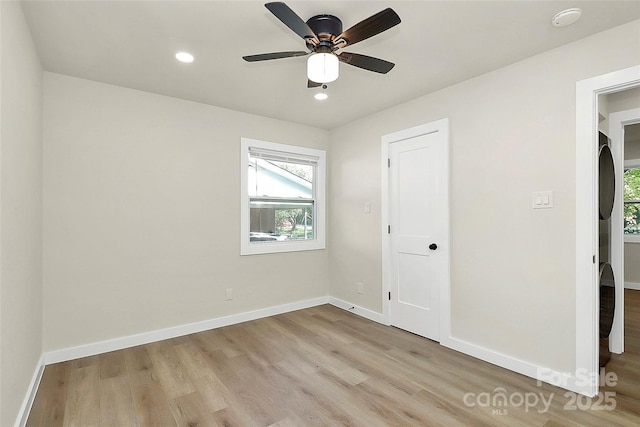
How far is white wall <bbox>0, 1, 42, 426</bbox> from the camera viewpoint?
1.59 m

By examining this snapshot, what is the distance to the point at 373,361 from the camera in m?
2.73

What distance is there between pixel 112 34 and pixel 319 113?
2.21m

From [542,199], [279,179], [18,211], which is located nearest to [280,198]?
[279,179]

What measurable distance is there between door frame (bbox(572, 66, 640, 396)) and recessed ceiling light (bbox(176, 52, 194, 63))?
9.62 feet

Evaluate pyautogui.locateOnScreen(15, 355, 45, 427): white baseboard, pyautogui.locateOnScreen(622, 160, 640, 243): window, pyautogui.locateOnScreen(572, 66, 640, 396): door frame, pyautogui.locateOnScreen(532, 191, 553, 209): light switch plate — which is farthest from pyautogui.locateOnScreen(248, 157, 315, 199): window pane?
pyautogui.locateOnScreen(622, 160, 640, 243): window

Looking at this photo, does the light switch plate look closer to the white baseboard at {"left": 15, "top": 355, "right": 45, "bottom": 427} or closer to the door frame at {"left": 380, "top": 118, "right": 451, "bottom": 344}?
the door frame at {"left": 380, "top": 118, "right": 451, "bottom": 344}

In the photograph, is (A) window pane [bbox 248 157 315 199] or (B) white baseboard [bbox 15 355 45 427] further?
(A) window pane [bbox 248 157 315 199]

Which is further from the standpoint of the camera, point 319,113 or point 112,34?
point 319,113

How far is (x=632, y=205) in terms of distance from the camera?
5.66 metres

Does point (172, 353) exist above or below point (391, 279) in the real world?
below

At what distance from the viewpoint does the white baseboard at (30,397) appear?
6.10 feet

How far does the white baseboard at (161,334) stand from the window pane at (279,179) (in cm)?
150

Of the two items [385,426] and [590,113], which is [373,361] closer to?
[385,426]

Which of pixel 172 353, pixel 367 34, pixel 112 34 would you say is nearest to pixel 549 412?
pixel 367 34
